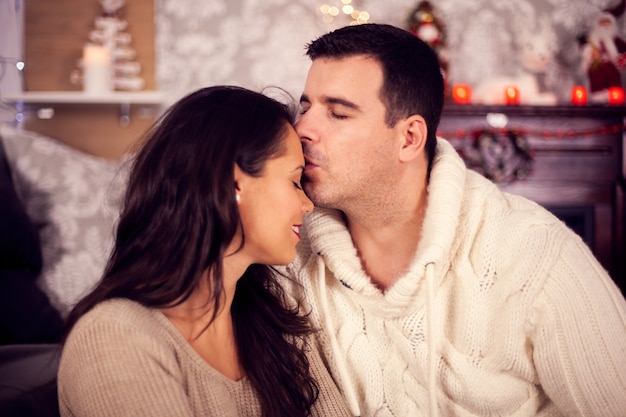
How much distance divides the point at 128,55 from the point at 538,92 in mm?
2050

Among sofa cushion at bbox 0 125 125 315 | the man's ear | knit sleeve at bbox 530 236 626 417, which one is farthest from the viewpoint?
sofa cushion at bbox 0 125 125 315

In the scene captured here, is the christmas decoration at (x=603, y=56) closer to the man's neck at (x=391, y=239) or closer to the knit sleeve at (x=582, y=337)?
the man's neck at (x=391, y=239)

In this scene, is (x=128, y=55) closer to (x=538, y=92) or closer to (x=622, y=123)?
(x=538, y=92)

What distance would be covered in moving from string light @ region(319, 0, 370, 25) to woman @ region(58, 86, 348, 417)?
2.04m

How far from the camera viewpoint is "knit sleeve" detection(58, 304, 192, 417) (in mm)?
955

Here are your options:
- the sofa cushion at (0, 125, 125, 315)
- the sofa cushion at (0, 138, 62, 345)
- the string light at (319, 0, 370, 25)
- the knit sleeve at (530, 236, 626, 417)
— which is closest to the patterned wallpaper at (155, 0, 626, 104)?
the string light at (319, 0, 370, 25)

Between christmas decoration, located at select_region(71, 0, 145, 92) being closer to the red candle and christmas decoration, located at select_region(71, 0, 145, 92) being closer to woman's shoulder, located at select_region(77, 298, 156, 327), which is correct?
woman's shoulder, located at select_region(77, 298, 156, 327)

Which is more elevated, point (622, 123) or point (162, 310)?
point (622, 123)

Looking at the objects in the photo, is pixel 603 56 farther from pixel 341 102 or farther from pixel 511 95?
pixel 341 102

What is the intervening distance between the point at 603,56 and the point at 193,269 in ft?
8.71

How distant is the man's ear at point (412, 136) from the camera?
1.55 meters

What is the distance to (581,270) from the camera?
4.33ft

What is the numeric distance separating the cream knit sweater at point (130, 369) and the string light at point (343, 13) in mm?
2405

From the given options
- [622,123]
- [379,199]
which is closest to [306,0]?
[622,123]
